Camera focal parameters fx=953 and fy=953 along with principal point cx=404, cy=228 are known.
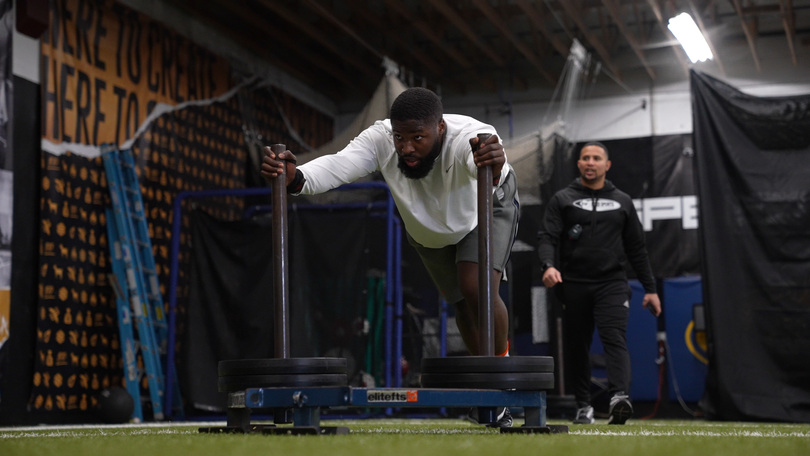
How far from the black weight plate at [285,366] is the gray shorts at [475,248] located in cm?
87

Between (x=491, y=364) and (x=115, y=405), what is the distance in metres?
4.38

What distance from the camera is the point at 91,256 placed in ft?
24.7

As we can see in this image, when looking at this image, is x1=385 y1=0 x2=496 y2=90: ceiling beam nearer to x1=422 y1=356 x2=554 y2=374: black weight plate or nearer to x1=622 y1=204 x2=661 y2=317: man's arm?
x1=622 y1=204 x2=661 y2=317: man's arm

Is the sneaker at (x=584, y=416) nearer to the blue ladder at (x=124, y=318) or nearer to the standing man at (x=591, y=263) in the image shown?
the standing man at (x=591, y=263)

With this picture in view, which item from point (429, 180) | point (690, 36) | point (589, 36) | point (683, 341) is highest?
point (589, 36)

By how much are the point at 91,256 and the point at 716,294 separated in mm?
4760

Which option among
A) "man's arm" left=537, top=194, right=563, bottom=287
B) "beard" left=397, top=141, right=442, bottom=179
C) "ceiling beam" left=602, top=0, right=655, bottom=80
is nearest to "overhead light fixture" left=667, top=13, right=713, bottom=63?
"ceiling beam" left=602, top=0, right=655, bottom=80

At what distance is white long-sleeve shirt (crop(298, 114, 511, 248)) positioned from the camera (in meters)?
3.75

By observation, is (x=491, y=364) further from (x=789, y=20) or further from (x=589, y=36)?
(x=789, y=20)

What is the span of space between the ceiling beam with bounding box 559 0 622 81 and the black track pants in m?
3.92

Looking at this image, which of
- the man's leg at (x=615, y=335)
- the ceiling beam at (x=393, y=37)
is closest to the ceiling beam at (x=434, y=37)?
the ceiling beam at (x=393, y=37)

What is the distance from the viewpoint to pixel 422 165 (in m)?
3.74

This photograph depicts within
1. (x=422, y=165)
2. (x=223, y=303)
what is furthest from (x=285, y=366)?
(x=223, y=303)

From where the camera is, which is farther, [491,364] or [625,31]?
[625,31]
